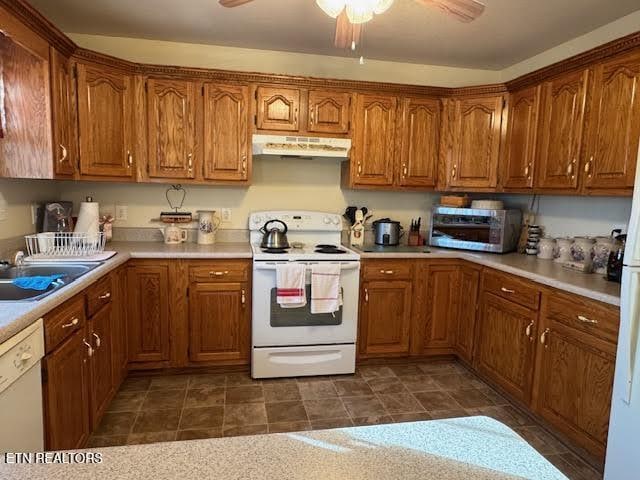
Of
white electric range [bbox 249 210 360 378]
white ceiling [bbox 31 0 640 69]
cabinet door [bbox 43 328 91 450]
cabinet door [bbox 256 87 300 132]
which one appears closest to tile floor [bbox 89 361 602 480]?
white electric range [bbox 249 210 360 378]

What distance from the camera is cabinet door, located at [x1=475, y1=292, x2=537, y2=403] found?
2.50 metres

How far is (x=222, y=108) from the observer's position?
3.04 metres

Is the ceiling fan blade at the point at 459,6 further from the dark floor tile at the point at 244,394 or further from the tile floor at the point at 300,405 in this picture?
the dark floor tile at the point at 244,394

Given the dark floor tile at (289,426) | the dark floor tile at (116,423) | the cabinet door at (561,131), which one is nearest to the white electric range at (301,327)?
the dark floor tile at (289,426)

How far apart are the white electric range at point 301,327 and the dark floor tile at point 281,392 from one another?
3.5 inches

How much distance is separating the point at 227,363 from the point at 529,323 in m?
2.05

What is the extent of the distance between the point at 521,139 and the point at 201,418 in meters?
2.91

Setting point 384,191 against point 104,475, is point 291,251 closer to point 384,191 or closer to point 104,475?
point 384,191

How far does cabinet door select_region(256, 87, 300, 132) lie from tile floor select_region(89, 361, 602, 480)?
1883 millimetres

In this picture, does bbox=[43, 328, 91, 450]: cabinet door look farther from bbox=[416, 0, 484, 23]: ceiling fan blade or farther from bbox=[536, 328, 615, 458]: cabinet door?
bbox=[536, 328, 615, 458]: cabinet door

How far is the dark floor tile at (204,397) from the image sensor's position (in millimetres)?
2609

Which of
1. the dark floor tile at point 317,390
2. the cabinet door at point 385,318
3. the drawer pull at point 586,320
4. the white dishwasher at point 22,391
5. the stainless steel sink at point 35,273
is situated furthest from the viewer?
the cabinet door at point 385,318

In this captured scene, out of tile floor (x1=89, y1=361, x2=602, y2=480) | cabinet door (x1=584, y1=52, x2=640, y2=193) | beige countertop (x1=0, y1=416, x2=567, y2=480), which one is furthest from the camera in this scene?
tile floor (x1=89, y1=361, x2=602, y2=480)

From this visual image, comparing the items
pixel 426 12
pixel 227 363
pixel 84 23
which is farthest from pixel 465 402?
pixel 84 23
